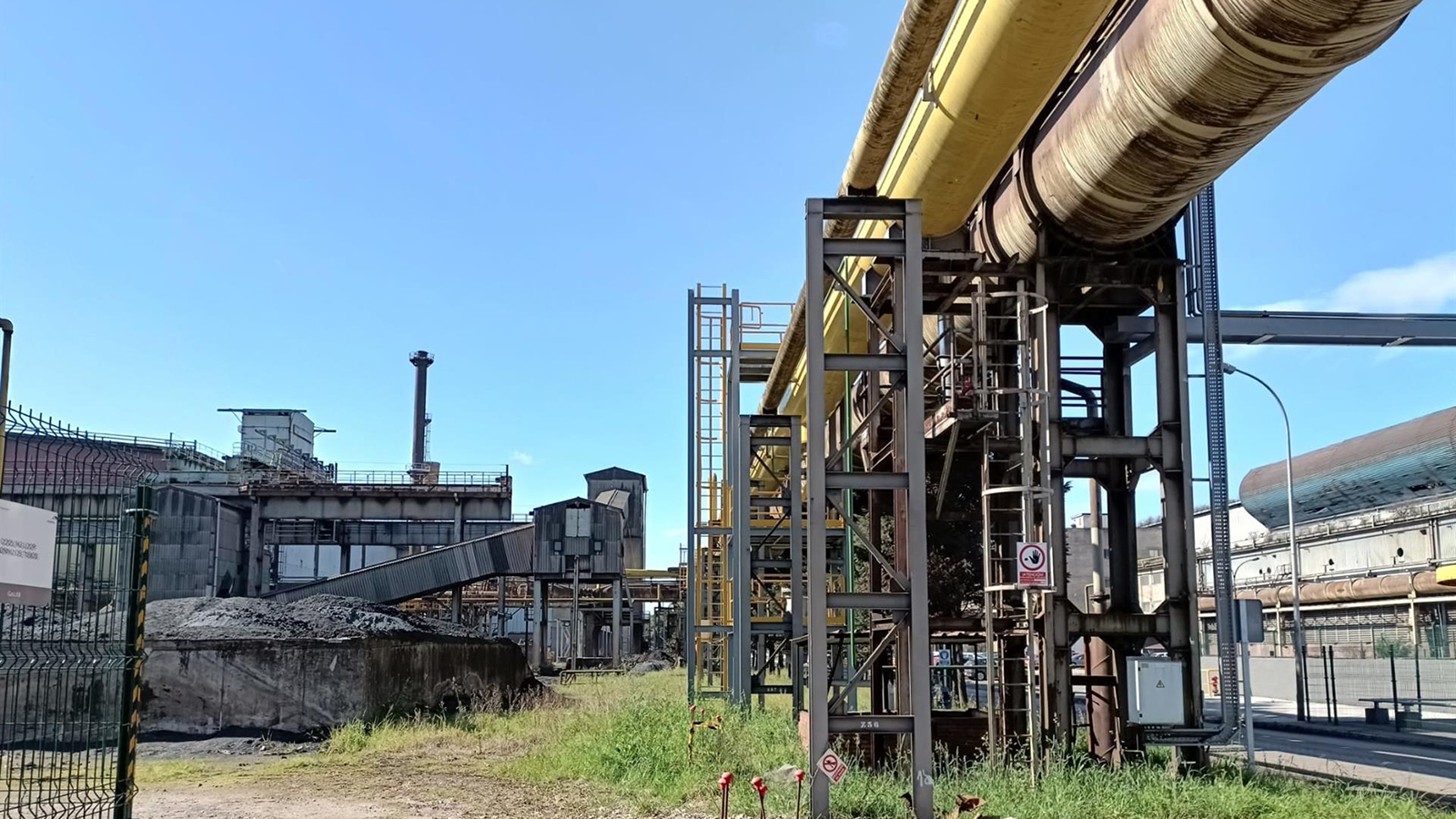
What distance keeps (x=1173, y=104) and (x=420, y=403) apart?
60790mm

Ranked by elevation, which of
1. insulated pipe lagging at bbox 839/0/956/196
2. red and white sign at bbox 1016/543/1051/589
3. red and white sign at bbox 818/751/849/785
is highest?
insulated pipe lagging at bbox 839/0/956/196

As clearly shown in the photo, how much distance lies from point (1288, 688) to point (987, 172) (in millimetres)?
28242

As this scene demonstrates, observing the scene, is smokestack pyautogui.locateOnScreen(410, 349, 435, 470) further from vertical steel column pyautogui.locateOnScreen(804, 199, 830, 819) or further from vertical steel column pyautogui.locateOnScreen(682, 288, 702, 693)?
vertical steel column pyautogui.locateOnScreen(804, 199, 830, 819)

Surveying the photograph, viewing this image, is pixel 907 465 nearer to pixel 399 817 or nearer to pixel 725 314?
pixel 399 817

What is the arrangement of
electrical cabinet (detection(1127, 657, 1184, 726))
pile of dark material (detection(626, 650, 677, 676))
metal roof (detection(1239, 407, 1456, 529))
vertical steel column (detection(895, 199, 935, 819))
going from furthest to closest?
1. pile of dark material (detection(626, 650, 677, 676))
2. metal roof (detection(1239, 407, 1456, 529))
3. electrical cabinet (detection(1127, 657, 1184, 726))
4. vertical steel column (detection(895, 199, 935, 819))

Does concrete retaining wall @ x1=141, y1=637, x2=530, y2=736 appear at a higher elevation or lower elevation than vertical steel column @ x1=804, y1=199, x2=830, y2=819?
lower

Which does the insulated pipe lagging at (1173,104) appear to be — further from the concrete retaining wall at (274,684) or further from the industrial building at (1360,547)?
the industrial building at (1360,547)

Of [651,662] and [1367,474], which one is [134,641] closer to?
[651,662]

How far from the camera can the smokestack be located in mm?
63000

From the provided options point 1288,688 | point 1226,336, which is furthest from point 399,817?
point 1288,688

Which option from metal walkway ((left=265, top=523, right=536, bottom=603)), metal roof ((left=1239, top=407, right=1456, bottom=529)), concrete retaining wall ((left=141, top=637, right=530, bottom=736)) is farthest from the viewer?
metal roof ((left=1239, top=407, right=1456, bottom=529))

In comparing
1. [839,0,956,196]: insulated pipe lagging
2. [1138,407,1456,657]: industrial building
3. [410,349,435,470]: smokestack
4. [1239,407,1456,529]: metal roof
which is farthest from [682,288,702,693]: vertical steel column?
[410,349,435,470]: smokestack

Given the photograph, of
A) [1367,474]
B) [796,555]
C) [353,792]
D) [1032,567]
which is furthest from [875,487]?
[1367,474]

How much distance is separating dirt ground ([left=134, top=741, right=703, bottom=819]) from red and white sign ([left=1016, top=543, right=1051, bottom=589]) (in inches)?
149
